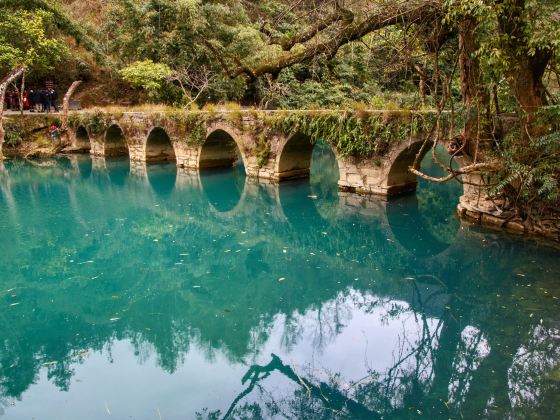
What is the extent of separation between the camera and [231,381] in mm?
5254

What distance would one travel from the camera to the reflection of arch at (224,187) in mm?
13766

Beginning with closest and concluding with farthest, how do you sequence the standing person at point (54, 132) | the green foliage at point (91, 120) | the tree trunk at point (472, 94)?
the tree trunk at point (472, 94) → the green foliage at point (91, 120) → the standing person at point (54, 132)

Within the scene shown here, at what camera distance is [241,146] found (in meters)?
16.0

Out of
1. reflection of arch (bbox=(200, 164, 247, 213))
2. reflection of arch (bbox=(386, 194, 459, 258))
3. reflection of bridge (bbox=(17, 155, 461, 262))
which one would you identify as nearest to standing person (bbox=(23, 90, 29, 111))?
reflection of bridge (bbox=(17, 155, 461, 262))

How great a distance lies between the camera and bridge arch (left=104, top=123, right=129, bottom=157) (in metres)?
23.1

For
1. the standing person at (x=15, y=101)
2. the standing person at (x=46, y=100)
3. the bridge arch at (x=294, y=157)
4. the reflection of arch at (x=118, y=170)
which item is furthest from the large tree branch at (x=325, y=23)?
the standing person at (x=15, y=101)

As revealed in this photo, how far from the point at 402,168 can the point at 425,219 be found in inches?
81.8

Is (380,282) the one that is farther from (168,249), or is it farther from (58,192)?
(58,192)

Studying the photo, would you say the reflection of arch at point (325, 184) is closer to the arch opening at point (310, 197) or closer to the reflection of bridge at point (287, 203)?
the arch opening at point (310, 197)

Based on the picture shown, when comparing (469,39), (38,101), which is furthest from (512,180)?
(38,101)

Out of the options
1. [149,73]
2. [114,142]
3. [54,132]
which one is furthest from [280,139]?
[54,132]

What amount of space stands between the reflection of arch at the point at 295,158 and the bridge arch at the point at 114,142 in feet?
35.6

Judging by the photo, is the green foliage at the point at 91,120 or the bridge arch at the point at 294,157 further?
the green foliage at the point at 91,120

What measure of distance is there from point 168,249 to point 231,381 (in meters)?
4.93
